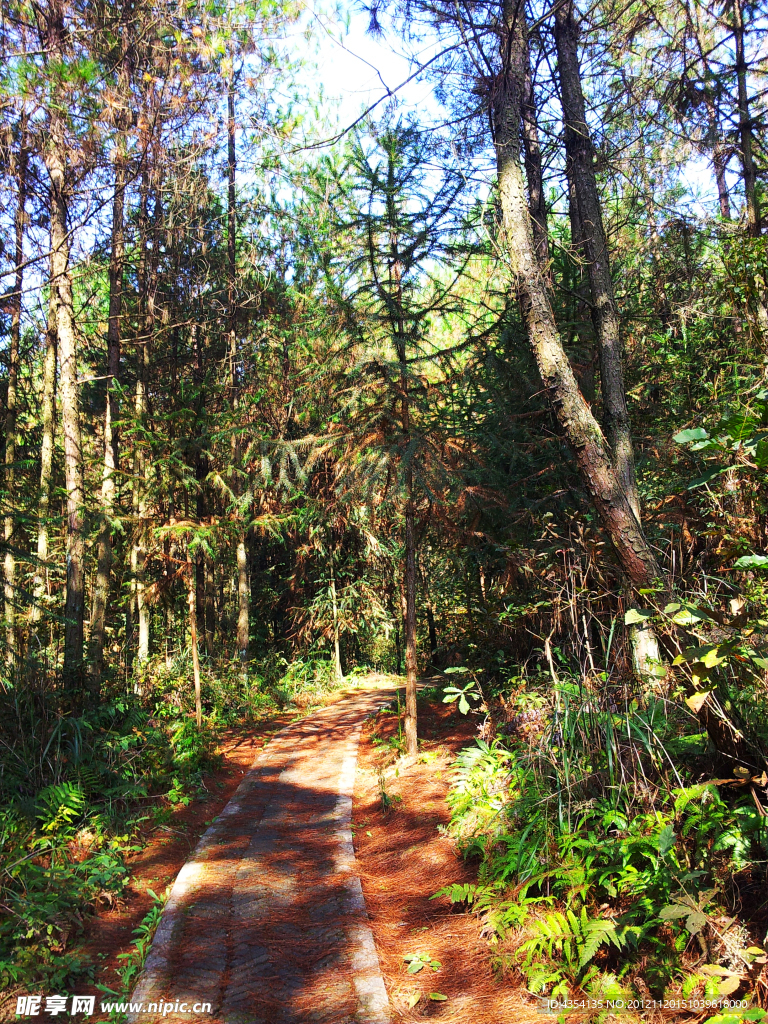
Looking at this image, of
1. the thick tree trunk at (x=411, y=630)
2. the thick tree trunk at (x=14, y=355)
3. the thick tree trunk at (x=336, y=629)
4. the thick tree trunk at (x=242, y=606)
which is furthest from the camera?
the thick tree trunk at (x=336, y=629)

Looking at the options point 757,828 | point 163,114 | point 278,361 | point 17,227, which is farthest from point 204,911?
point 278,361

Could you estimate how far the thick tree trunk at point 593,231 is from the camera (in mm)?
6312

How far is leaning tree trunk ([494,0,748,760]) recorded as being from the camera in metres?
4.84

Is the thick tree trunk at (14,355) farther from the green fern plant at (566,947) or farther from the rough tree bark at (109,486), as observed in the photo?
the green fern plant at (566,947)

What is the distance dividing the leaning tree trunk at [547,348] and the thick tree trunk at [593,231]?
0.92m

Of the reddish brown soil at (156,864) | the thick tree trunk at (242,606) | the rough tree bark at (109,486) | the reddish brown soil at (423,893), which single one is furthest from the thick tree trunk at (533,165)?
the thick tree trunk at (242,606)

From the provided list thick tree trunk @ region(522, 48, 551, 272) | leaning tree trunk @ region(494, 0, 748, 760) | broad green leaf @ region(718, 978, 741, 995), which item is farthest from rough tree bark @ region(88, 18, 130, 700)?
broad green leaf @ region(718, 978, 741, 995)

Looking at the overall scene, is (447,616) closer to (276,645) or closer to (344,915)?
(276,645)

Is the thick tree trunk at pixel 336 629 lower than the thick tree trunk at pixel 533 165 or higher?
lower

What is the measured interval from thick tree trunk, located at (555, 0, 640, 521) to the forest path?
4613mm

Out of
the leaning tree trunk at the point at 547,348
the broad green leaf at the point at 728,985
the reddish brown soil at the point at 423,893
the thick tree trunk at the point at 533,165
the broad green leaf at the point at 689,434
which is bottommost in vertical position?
the reddish brown soil at the point at 423,893

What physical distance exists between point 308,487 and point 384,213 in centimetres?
718

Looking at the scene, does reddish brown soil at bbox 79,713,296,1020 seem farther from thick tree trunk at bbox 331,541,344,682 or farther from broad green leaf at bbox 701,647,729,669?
thick tree trunk at bbox 331,541,344,682

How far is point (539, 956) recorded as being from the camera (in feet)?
10.3
